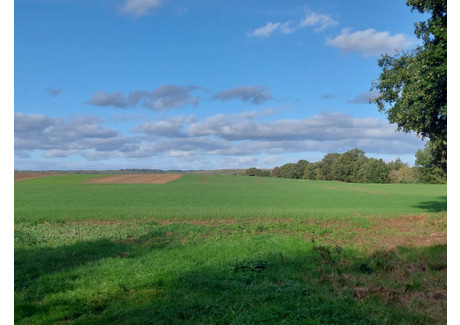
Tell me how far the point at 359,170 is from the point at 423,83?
330 feet

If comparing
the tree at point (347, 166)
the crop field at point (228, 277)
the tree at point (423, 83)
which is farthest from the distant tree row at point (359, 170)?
the crop field at point (228, 277)

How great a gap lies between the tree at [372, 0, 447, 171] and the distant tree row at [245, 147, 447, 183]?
71964 mm

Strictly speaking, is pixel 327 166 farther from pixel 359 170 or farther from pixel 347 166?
pixel 359 170

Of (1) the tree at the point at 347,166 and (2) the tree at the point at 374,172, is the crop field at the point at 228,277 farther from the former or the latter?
(1) the tree at the point at 347,166

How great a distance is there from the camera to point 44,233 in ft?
61.5

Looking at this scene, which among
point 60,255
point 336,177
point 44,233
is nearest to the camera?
point 60,255

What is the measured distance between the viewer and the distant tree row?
96938 millimetres

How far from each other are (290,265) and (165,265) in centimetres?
431

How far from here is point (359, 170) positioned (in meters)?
112

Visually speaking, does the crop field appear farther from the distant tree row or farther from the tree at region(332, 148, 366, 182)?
the tree at region(332, 148, 366, 182)
